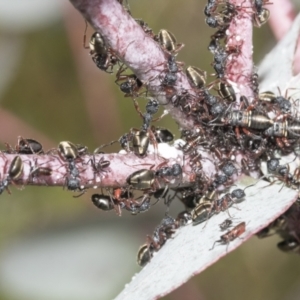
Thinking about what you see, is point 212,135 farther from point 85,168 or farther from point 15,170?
point 15,170

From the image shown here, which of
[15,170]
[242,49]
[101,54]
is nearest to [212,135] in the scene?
[242,49]

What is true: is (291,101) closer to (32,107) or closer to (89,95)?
(89,95)

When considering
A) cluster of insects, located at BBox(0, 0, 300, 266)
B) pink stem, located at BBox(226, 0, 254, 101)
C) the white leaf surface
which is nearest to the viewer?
the white leaf surface

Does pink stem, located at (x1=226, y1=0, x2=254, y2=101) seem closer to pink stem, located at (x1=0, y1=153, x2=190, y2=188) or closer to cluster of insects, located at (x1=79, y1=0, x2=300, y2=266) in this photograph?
cluster of insects, located at (x1=79, y1=0, x2=300, y2=266)

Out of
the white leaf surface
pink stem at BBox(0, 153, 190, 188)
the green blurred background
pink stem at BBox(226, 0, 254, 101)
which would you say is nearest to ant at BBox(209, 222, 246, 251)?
the white leaf surface

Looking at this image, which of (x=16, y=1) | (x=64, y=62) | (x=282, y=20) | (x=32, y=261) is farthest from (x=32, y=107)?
(x=282, y=20)
